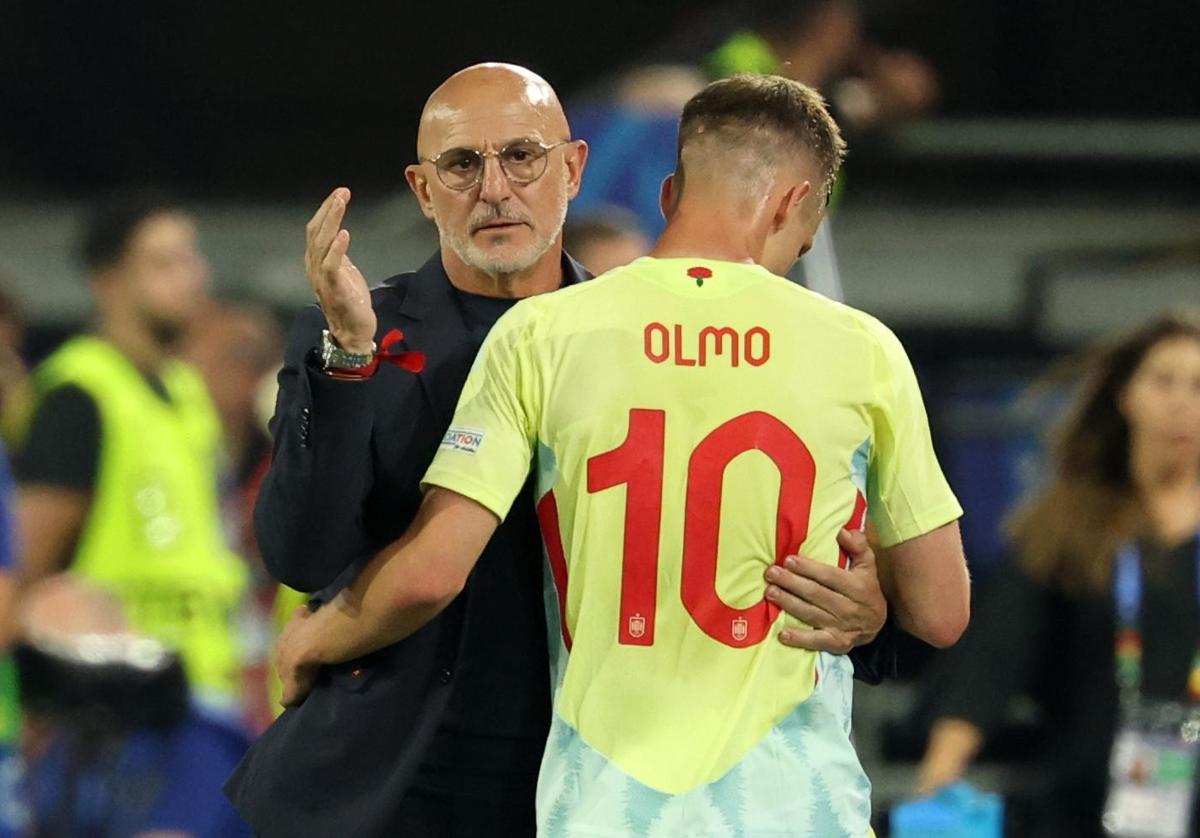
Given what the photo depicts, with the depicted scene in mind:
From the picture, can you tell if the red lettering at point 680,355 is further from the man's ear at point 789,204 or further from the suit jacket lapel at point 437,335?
the suit jacket lapel at point 437,335

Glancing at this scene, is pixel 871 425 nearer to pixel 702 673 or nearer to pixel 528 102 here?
pixel 702 673

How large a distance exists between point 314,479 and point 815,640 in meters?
0.67

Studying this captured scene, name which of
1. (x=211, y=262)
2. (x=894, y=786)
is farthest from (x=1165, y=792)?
(x=211, y=262)

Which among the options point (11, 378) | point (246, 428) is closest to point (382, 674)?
point (11, 378)

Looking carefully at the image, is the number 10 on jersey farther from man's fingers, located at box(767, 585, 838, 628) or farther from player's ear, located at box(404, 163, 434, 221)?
player's ear, located at box(404, 163, 434, 221)

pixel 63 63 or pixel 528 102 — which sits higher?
pixel 63 63

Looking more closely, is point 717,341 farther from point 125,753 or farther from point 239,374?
point 239,374

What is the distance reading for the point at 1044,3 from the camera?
35.8ft

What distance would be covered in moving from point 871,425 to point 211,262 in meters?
7.20

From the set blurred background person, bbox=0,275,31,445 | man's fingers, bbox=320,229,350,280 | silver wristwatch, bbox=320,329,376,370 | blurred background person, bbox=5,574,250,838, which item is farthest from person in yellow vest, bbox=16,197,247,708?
man's fingers, bbox=320,229,350,280

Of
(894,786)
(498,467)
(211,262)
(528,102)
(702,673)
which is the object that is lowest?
(894,786)

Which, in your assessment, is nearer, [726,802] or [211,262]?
[726,802]

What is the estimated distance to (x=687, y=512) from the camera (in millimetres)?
2613

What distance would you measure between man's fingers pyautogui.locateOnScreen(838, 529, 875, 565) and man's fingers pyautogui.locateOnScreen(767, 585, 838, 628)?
0.10 metres
